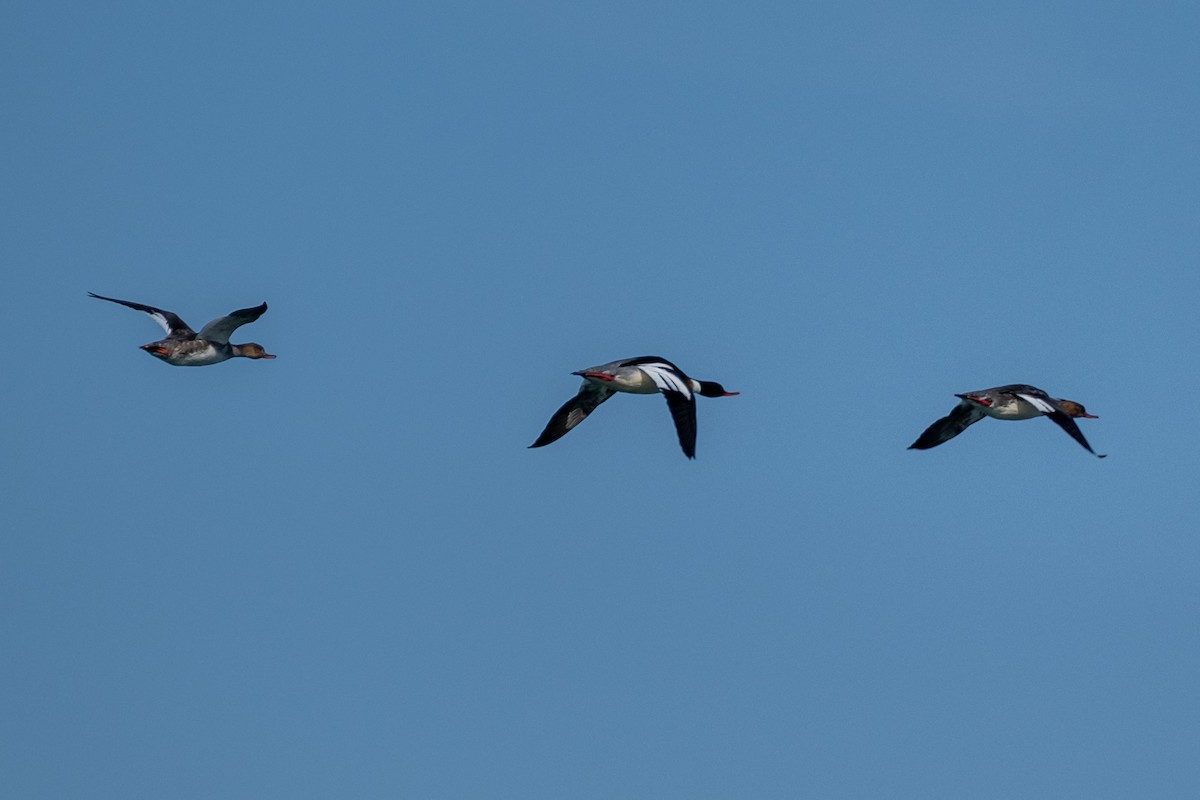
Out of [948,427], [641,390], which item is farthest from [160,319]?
[948,427]

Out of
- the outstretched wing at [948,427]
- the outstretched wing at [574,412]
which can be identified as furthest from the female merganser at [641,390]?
the outstretched wing at [948,427]

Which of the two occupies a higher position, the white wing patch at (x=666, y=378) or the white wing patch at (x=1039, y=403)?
the white wing patch at (x=1039, y=403)

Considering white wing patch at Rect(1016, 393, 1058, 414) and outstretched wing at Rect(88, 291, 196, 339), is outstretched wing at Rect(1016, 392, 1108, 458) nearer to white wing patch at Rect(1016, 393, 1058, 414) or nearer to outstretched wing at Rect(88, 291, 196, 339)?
white wing patch at Rect(1016, 393, 1058, 414)

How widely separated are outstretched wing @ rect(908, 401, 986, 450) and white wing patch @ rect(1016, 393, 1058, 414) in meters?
1.33

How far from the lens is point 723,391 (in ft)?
96.9

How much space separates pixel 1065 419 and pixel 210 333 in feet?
45.1

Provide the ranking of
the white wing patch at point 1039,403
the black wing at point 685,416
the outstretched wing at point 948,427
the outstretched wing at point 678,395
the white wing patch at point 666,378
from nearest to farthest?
the black wing at point 685,416, the outstretched wing at point 678,395, the white wing patch at point 666,378, the white wing patch at point 1039,403, the outstretched wing at point 948,427

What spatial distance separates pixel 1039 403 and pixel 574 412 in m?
7.66

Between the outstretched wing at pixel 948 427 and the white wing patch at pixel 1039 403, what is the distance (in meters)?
1.33

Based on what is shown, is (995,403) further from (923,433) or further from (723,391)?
(723,391)

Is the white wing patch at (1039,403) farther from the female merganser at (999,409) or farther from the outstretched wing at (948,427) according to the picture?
the outstretched wing at (948,427)

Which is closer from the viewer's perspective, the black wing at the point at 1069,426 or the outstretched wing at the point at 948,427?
the black wing at the point at 1069,426

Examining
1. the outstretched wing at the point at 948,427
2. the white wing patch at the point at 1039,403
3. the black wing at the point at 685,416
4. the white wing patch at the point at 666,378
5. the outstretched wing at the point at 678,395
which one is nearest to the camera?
the black wing at the point at 685,416

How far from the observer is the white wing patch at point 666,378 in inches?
1068
